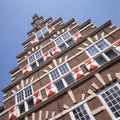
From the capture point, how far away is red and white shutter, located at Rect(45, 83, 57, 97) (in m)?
12.4

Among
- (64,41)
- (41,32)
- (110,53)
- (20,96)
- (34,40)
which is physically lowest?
(110,53)

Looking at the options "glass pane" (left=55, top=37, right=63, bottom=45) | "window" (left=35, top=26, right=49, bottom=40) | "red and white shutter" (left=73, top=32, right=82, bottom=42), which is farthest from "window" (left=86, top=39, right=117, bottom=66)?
"window" (left=35, top=26, right=49, bottom=40)

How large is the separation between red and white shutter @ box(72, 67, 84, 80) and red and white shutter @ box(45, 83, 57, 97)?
1.74 meters

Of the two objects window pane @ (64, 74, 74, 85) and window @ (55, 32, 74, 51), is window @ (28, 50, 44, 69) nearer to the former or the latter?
window @ (55, 32, 74, 51)

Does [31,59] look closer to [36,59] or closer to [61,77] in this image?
[36,59]

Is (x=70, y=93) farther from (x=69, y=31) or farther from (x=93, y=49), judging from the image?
(x=69, y=31)

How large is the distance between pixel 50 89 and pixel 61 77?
122 centimetres

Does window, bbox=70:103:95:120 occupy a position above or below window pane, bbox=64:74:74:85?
below

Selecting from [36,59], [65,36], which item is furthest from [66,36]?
[36,59]

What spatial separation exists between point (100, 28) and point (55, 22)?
26.1 ft

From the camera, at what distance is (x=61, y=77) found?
523 inches

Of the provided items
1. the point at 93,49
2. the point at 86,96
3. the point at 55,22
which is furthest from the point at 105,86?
the point at 55,22

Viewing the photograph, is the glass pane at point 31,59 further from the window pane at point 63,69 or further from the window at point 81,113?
the window at point 81,113

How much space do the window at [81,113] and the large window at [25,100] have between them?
4.19 meters
